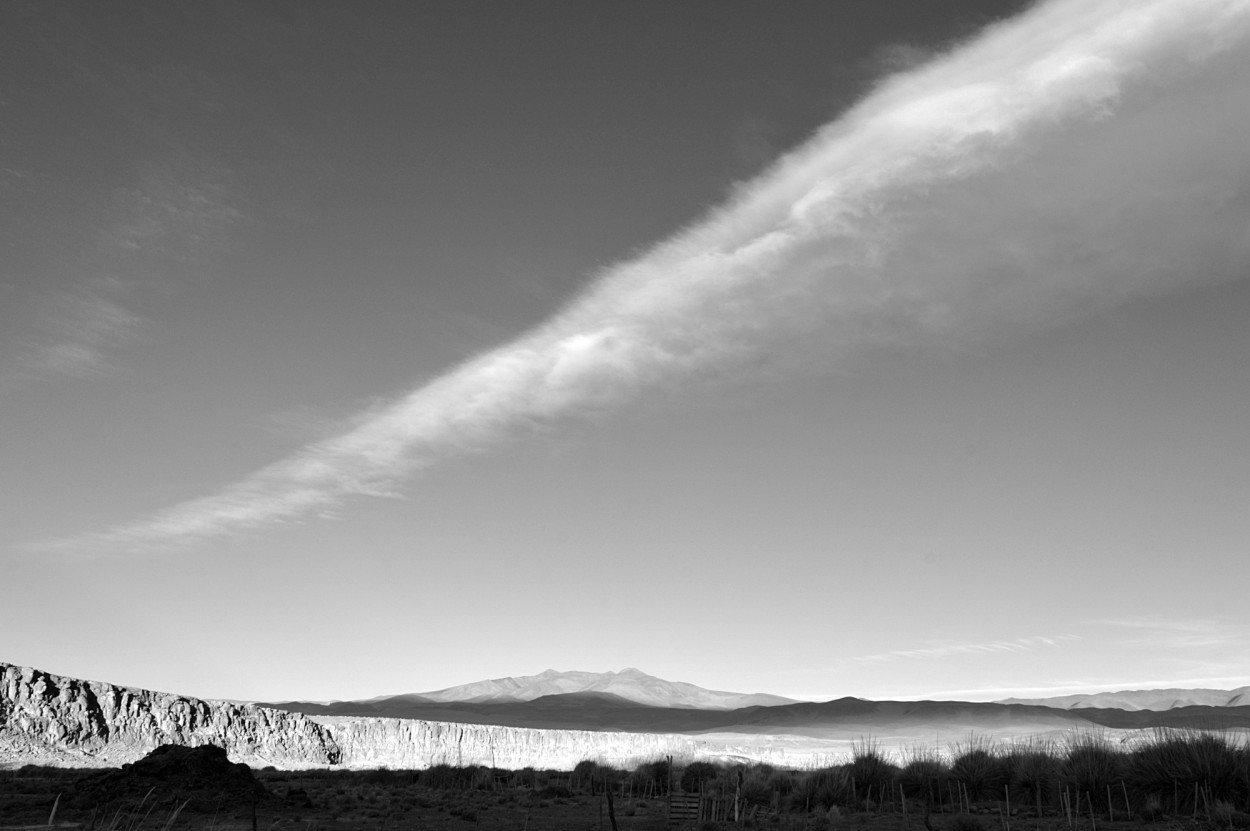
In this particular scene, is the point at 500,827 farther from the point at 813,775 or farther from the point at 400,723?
the point at 400,723

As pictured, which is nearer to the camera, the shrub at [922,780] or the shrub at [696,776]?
the shrub at [922,780]

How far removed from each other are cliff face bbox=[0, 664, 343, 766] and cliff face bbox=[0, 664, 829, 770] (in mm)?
52

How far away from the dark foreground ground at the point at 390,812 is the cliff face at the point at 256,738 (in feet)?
48.2

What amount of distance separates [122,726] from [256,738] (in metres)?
7.59

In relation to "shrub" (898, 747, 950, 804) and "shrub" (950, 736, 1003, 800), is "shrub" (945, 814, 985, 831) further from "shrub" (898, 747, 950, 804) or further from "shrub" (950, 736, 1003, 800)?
"shrub" (950, 736, 1003, 800)

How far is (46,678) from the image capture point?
4859 cm

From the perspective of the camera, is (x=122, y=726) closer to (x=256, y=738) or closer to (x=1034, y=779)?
(x=256, y=738)

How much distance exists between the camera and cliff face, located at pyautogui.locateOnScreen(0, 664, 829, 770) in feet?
150

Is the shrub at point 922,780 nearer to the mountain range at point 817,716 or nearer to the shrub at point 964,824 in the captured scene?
the shrub at point 964,824

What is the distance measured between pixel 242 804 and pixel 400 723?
41781 mm

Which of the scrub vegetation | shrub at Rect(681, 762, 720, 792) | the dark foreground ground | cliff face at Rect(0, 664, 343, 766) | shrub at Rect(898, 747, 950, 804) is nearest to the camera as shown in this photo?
the dark foreground ground

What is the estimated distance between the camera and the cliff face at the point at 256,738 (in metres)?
45.6

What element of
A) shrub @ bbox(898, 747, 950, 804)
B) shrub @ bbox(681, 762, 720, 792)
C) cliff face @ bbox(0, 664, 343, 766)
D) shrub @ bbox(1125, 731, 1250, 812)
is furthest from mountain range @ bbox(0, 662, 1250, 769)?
shrub @ bbox(681, 762, 720, 792)

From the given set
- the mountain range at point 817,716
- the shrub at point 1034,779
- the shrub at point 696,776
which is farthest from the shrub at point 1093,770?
the mountain range at point 817,716
